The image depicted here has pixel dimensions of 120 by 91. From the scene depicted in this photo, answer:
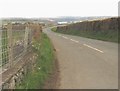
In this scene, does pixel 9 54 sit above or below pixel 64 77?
above

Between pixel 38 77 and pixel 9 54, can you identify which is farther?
pixel 38 77

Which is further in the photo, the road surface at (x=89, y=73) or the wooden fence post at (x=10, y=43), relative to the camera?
the road surface at (x=89, y=73)

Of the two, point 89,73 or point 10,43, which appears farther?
point 89,73

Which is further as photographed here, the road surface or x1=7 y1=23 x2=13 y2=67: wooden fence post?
the road surface

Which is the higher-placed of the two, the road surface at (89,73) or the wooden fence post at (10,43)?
the wooden fence post at (10,43)

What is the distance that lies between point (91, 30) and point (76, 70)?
33689mm

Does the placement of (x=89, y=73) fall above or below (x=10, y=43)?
below

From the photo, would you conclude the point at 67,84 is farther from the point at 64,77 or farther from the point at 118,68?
the point at 118,68

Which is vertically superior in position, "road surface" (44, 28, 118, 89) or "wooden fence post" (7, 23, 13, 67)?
"wooden fence post" (7, 23, 13, 67)

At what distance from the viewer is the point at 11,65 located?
31.3ft

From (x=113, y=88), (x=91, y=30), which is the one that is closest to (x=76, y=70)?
(x=113, y=88)
